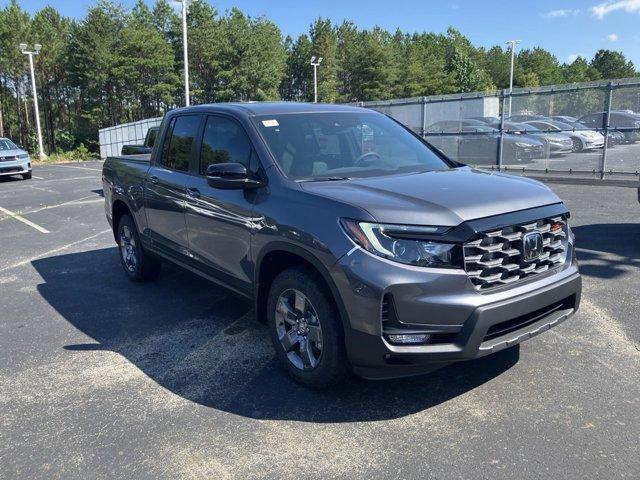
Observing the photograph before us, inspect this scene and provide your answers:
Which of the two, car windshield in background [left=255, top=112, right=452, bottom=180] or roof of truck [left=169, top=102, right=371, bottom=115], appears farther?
roof of truck [left=169, top=102, right=371, bottom=115]

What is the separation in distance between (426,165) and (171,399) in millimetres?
2536

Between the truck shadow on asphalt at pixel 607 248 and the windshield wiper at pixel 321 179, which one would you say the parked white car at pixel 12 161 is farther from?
the windshield wiper at pixel 321 179

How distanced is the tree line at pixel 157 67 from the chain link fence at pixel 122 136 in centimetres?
1099

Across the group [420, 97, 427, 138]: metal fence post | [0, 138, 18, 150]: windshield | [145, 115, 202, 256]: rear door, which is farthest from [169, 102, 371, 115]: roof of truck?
[0, 138, 18, 150]: windshield

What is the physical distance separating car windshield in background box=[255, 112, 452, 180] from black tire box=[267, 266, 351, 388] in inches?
29.1

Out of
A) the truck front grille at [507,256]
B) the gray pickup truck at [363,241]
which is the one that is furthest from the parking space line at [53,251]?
the truck front grille at [507,256]

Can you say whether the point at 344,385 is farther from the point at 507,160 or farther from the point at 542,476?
the point at 507,160

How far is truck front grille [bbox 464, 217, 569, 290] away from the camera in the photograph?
3072 mm

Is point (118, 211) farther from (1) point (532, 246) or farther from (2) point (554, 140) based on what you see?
(2) point (554, 140)

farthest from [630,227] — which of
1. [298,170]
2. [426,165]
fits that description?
[298,170]

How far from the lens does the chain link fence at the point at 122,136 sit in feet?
119

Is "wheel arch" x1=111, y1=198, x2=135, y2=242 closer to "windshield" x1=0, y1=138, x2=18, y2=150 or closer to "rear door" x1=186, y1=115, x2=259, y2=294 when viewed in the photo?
"rear door" x1=186, y1=115, x2=259, y2=294

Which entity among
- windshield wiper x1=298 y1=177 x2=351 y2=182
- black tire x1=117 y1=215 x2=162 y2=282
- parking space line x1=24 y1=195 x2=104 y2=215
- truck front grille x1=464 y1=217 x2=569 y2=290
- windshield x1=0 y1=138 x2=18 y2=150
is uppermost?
windshield wiper x1=298 y1=177 x2=351 y2=182

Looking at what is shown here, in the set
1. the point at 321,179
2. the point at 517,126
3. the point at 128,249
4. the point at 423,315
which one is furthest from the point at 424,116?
the point at 423,315
